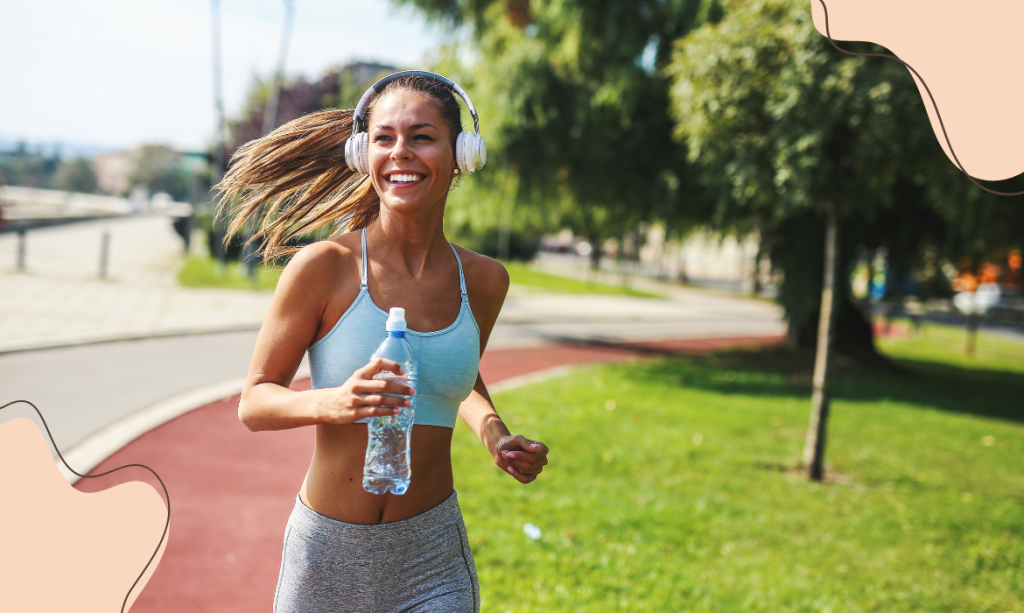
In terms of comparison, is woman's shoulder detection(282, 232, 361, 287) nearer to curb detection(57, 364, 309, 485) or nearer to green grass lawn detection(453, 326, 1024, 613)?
green grass lawn detection(453, 326, 1024, 613)

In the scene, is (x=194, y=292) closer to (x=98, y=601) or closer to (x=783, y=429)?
(x=783, y=429)

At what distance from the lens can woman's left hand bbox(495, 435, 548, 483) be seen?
6.56 ft

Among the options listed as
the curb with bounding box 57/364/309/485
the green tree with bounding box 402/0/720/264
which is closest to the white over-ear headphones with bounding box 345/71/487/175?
the curb with bounding box 57/364/309/485

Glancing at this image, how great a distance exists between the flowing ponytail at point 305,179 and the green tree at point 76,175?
1195 inches

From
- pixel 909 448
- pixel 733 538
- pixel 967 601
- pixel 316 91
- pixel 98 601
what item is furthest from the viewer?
pixel 316 91

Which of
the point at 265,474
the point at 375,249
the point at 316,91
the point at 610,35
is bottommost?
the point at 265,474

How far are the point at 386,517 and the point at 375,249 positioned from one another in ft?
2.30

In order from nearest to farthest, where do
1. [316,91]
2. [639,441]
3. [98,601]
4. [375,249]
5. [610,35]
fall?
[98,601], [375,249], [639,441], [610,35], [316,91]

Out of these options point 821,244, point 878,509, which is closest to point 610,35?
point 821,244

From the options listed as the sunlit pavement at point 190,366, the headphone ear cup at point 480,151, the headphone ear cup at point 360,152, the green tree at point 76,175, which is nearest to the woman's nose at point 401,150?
the headphone ear cup at point 360,152

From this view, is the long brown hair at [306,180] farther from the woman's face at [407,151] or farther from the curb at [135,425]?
the curb at [135,425]

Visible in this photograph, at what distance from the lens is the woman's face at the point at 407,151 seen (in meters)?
1.94

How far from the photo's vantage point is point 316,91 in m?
26.6

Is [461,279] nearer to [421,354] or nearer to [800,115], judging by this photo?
[421,354]
